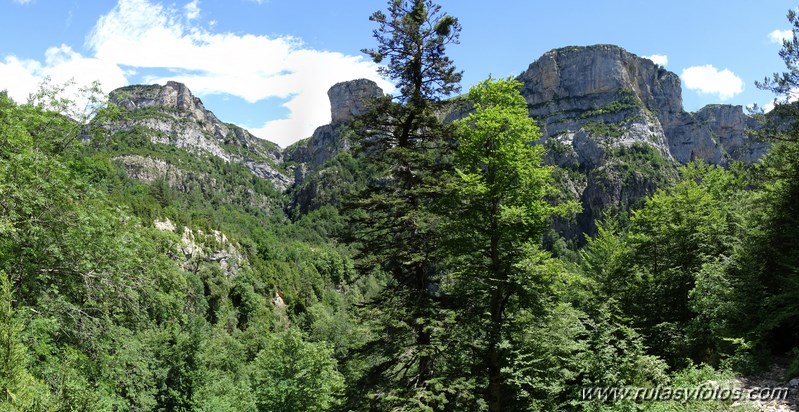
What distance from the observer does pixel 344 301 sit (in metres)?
94.9

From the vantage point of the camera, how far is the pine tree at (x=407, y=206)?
1037 centimetres

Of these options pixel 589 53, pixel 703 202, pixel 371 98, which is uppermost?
pixel 589 53

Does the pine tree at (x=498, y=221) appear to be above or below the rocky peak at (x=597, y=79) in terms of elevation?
below

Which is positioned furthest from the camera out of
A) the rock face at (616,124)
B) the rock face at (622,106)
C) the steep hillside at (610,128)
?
the rock face at (622,106)

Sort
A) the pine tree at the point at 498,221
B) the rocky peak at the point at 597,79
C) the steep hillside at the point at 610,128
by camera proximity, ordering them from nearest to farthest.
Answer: the pine tree at the point at 498,221
the steep hillside at the point at 610,128
the rocky peak at the point at 597,79

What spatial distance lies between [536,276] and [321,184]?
568 feet

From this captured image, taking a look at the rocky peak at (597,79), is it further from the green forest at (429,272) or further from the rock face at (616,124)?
the green forest at (429,272)

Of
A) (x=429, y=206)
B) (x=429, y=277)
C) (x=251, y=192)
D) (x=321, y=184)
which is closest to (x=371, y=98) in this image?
(x=429, y=206)

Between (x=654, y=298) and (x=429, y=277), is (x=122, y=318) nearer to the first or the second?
(x=429, y=277)

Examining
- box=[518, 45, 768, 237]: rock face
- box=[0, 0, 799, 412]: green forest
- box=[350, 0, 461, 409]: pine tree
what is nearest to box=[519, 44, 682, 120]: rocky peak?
box=[518, 45, 768, 237]: rock face

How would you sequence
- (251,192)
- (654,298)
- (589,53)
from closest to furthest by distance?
1. (654,298)
2. (589,53)
3. (251,192)

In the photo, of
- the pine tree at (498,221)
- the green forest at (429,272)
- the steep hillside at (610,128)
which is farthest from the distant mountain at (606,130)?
the pine tree at (498,221)

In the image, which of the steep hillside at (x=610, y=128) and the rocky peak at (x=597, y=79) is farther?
the rocky peak at (x=597, y=79)

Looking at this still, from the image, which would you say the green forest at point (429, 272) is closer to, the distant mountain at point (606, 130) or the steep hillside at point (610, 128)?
the steep hillside at point (610, 128)
